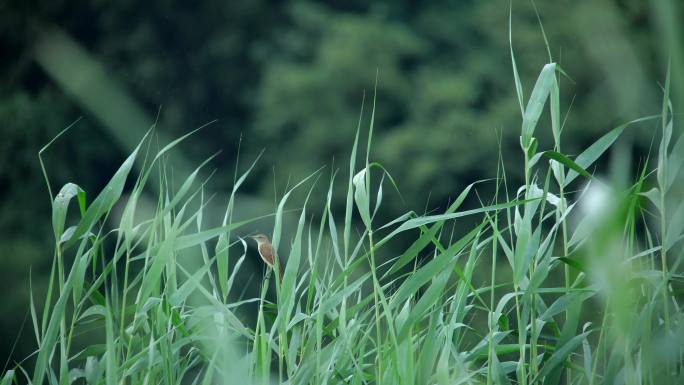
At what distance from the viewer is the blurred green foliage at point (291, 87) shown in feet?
32.8

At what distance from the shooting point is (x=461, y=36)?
12141mm

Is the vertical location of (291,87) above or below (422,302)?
below

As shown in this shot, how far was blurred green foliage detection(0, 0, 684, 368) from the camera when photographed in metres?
10.0

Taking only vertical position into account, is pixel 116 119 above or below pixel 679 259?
above

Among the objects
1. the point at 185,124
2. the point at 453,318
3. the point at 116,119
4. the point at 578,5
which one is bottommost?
the point at 185,124

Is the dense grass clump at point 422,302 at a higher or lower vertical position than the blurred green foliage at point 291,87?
higher

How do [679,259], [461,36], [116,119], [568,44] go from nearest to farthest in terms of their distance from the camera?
[116,119]
[679,259]
[568,44]
[461,36]

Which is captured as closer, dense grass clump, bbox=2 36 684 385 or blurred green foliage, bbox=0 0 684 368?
dense grass clump, bbox=2 36 684 385

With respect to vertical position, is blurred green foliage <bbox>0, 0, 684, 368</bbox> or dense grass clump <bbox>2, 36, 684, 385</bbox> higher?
dense grass clump <bbox>2, 36, 684, 385</bbox>

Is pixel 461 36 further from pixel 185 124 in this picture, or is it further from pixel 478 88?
pixel 185 124

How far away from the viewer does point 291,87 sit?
11484 millimetres

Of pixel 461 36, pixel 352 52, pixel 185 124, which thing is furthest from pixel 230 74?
pixel 461 36

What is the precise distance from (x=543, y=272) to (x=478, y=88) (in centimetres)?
969

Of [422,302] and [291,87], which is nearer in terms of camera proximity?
[422,302]
